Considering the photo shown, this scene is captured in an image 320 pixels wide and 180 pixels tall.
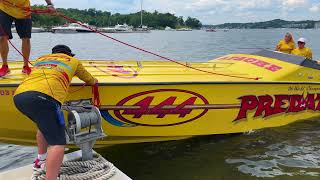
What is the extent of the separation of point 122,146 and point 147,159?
2.04ft

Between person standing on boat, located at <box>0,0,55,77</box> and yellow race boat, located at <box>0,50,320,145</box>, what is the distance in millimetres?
308

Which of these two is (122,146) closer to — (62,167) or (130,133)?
(130,133)

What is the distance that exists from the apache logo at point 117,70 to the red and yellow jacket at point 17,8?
1408 millimetres

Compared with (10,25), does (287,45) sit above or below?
below

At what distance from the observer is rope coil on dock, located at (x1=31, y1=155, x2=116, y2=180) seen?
3.88 metres

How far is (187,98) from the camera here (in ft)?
18.5

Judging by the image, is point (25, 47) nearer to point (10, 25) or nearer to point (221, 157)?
point (10, 25)

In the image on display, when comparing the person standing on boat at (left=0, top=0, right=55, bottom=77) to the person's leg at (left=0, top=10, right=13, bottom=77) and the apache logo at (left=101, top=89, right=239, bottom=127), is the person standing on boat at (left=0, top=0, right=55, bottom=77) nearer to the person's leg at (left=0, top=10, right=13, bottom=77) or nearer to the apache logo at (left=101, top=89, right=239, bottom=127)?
the person's leg at (left=0, top=10, right=13, bottom=77)

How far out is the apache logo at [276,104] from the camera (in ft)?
20.1

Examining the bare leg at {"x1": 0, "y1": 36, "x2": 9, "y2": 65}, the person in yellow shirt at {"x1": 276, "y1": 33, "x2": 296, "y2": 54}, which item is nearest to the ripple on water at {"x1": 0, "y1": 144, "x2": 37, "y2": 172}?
the bare leg at {"x1": 0, "y1": 36, "x2": 9, "y2": 65}

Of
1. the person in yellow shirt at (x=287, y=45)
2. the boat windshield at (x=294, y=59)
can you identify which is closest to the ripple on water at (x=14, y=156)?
the boat windshield at (x=294, y=59)

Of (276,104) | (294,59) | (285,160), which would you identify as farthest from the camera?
(294,59)

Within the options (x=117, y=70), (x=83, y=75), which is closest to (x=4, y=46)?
(x=83, y=75)

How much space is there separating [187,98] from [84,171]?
211 cm
